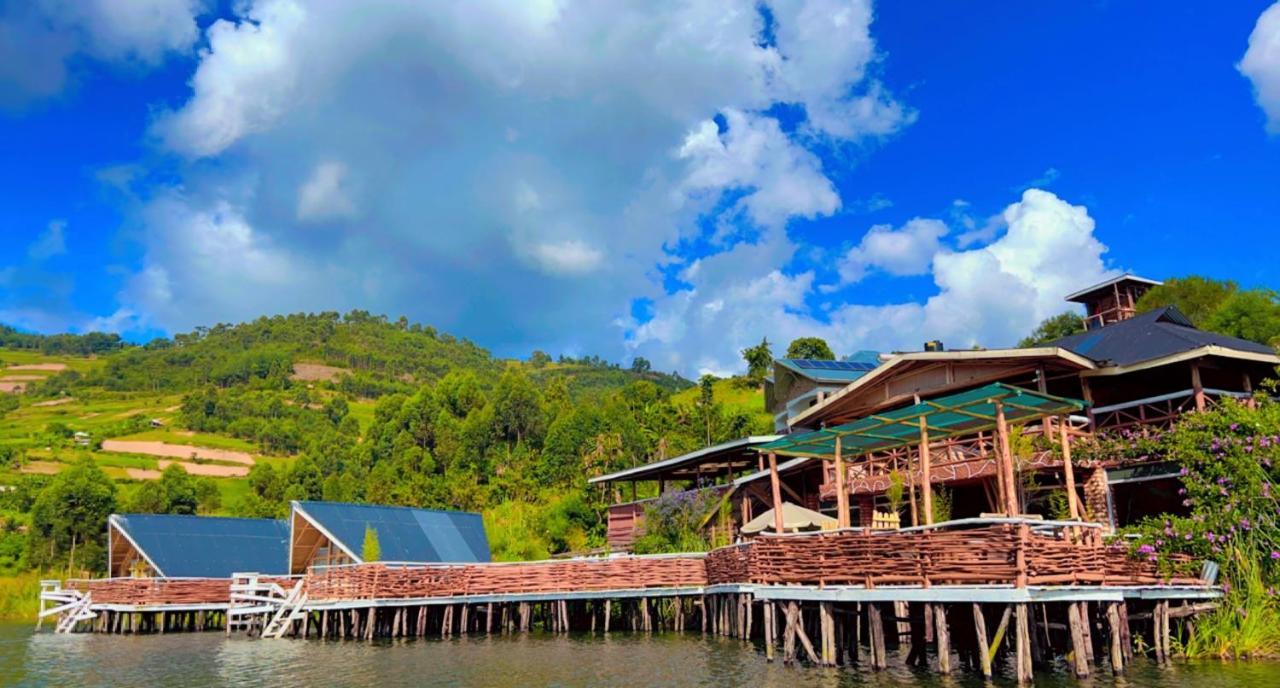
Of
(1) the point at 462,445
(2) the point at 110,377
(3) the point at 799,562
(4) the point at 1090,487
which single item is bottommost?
(3) the point at 799,562

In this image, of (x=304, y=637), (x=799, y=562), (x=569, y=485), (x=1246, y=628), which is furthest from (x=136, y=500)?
(x=1246, y=628)

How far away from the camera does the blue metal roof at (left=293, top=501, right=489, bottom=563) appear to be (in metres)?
31.3

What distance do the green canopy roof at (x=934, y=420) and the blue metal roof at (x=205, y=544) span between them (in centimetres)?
2631

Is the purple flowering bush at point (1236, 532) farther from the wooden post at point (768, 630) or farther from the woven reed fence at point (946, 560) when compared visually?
the wooden post at point (768, 630)

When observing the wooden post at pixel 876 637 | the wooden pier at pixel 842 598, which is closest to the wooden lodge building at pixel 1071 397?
the wooden pier at pixel 842 598

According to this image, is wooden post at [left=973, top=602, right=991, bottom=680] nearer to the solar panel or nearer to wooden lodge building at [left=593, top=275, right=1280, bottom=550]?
wooden lodge building at [left=593, top=275, right=1280, bottom=550]

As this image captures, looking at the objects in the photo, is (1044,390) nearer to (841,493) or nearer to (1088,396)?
(1088,396)

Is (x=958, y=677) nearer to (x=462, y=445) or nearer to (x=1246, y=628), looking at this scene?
(x=1246, y=628)

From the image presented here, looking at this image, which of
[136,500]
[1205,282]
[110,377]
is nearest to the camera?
[1205,282]

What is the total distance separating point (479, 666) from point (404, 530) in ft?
48.8

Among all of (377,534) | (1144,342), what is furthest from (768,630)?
(377,534)

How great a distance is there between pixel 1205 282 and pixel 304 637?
45466 mm

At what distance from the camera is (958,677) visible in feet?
44.9

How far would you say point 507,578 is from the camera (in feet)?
88.0
